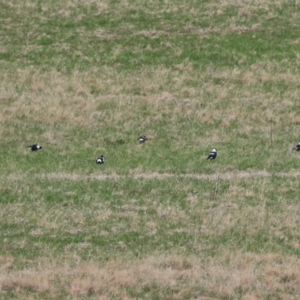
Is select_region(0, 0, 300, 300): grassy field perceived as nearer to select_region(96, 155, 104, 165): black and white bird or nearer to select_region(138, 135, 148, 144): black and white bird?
select_region(138, 135, 148, 144): black and white bird

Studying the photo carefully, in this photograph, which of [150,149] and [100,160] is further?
[150,149]

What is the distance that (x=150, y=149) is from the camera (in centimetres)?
3541

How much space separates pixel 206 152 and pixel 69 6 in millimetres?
20996

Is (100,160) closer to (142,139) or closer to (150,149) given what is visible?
(150,149)

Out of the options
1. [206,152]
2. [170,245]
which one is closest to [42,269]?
[170,245]

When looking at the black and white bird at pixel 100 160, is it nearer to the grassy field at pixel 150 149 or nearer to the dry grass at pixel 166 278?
the grassy field at pixel 150 149

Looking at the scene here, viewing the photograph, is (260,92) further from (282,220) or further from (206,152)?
(282,220)

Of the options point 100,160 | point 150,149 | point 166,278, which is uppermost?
point 166,278

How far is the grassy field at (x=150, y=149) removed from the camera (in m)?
22.0

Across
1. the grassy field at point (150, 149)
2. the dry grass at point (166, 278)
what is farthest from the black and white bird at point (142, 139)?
the dry grass at point (166, 278)

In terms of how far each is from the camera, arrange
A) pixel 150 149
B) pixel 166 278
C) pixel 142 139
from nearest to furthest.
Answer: pixel 166 278 < pixel 150 149 < pixel 142 139

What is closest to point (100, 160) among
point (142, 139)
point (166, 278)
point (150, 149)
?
point (150, 149)

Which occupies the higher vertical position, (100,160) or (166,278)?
(166,278)

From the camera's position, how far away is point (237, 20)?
5056cm
